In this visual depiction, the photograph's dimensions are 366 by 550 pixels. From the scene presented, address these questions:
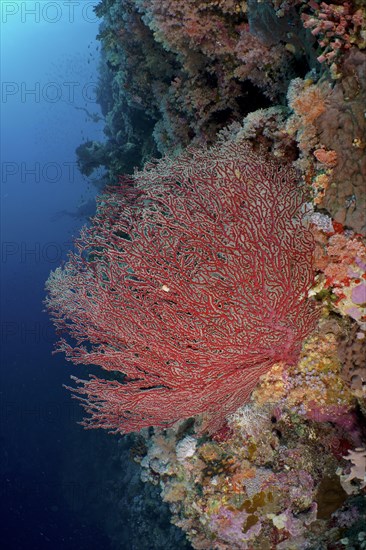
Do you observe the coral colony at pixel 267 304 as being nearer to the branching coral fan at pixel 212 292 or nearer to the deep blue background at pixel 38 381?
the branching coral fan at pixel 212 292

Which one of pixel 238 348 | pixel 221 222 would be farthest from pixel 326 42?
pixel 238 348

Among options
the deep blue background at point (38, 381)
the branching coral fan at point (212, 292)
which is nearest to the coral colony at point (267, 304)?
the branching coral fan at point (212, 292)

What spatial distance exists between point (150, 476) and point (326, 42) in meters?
7.10

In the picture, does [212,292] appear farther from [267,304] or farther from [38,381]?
[38,381]

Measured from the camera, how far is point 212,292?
3.48 metres

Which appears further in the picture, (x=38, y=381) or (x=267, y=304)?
(x=38, y=381)

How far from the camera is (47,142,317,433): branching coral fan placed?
3496 mm

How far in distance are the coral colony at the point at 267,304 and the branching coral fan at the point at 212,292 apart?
0.05 ft

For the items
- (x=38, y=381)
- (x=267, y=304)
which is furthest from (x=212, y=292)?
(x=38, y=381)

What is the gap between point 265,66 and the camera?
496 cm

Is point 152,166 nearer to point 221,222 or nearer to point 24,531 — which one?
point 221,222

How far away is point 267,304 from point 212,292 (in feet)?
1.74

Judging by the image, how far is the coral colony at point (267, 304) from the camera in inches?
131

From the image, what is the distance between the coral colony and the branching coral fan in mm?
16
